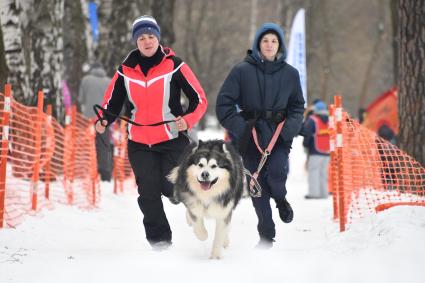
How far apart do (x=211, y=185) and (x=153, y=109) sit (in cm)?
87

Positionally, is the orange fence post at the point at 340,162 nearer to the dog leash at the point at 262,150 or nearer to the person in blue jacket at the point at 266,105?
the person in blue jacket at the point at 266,105

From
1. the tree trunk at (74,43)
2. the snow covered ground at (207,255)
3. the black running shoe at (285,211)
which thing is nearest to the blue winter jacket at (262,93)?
the black running shoe at (285,211)

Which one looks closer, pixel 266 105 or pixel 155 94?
pixel 155 94

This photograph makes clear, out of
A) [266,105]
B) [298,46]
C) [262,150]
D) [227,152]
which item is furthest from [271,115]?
[298,46]

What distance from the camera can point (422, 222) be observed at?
5.96 meters

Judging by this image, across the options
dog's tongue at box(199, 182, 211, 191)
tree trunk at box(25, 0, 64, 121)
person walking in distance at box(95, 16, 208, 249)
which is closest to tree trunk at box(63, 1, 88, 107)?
tree trunk at box(25, 0, 64, 121)

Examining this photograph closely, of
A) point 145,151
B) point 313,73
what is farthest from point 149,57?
point 313,73

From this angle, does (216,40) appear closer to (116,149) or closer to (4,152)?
(116,149)

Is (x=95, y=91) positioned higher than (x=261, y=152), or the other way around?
(x=95, y=91)

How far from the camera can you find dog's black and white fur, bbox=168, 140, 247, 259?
585 centimetres

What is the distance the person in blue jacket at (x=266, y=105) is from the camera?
254 inches

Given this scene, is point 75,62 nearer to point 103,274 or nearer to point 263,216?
point 263,216

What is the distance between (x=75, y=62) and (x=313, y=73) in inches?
908

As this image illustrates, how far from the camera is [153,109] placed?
6.19 meters
